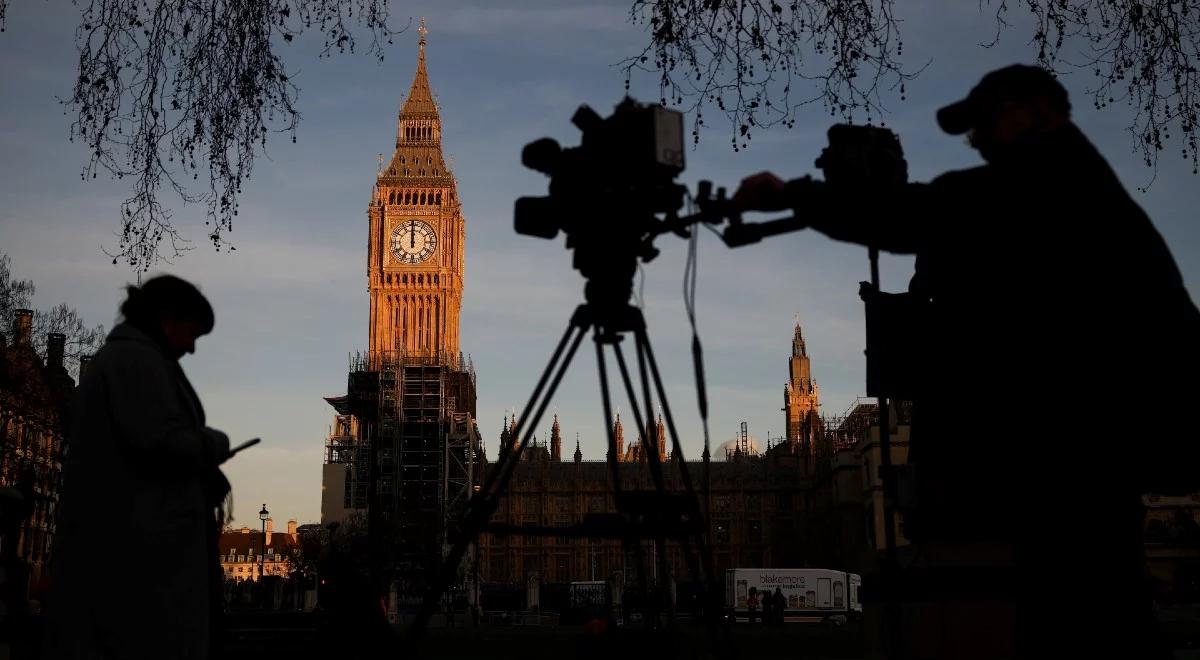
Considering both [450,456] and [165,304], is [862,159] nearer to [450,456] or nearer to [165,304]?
[165,304]

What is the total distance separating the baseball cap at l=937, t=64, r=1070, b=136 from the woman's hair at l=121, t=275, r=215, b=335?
2.27 meters

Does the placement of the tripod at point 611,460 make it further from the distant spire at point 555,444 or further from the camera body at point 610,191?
the distant spire at point 555,444

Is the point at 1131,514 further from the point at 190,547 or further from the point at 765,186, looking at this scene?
the point at 190,547

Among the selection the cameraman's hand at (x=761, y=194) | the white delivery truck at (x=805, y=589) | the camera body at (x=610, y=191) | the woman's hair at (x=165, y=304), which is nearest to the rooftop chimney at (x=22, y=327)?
the white delivery truck at (x=805, y=589)

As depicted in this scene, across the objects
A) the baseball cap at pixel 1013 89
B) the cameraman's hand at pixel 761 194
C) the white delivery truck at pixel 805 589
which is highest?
the baseball cap at pixel 1013 89

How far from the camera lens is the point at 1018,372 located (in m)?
2.40

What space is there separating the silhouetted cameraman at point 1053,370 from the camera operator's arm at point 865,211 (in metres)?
0.01

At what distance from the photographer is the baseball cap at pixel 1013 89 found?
2.63 m

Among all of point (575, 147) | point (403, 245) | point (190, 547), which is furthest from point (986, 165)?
point (403, 245)

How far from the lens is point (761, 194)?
9.47 ft

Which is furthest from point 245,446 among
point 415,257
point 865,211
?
point 415,257

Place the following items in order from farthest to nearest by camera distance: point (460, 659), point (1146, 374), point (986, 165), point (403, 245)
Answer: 1. point (403, 245)
2. point (460, 659)
3. point (986, 165)
4. point (1146, 374)

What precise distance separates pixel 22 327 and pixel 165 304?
2752cm

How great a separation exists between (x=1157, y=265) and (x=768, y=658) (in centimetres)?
1156
